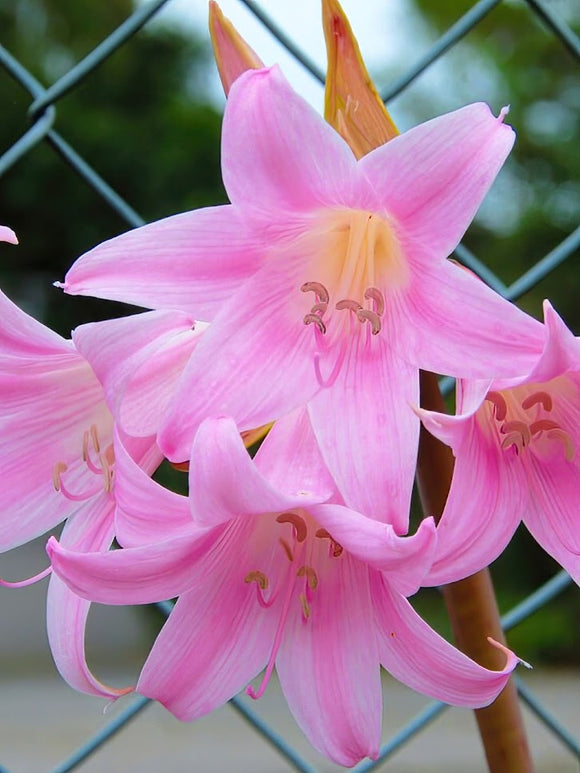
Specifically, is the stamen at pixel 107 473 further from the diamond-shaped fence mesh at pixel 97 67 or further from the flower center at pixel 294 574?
the diamond-shaped fence mesh at pixel 97 67

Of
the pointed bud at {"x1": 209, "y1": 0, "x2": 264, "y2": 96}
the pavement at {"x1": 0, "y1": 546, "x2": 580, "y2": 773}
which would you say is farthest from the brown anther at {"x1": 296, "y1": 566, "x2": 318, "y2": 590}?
the pavement at {"x1": 0, "y1": 546, "x2": 580, "y2": 773}

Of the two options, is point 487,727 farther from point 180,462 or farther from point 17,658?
point 17,658

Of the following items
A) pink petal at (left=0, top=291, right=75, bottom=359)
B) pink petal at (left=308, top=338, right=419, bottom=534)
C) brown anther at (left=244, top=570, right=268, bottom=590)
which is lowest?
brown anther at (left=244, top=570, right=268, bottom=590)

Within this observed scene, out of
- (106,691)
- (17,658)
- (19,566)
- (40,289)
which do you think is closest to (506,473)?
(106,691)

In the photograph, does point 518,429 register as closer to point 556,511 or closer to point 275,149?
point 556,511

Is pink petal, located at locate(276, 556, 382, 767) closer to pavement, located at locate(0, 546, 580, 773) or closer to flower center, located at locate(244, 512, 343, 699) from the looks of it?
flower center, located at locate(244, 512, 343, 699)

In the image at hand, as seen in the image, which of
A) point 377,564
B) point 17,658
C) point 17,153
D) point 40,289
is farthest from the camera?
point 40,289
